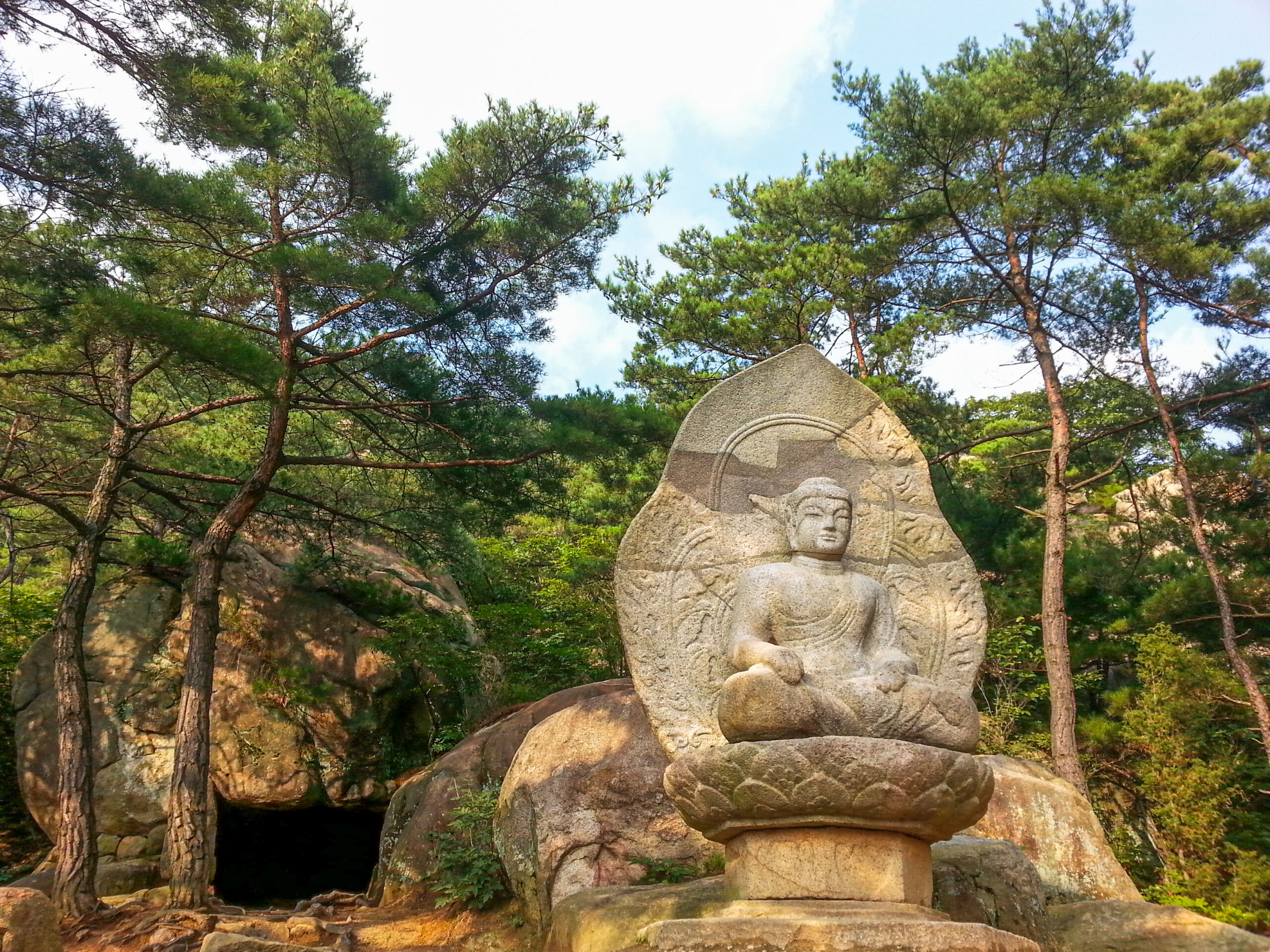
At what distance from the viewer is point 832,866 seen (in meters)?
4.55

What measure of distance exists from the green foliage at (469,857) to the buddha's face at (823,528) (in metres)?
4.19

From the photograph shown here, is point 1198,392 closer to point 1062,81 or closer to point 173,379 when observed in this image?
point 1062,81

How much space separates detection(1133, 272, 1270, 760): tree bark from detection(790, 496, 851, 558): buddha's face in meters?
7.41

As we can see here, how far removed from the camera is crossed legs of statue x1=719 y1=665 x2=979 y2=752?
4586 mm

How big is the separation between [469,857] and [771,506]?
4.26 m

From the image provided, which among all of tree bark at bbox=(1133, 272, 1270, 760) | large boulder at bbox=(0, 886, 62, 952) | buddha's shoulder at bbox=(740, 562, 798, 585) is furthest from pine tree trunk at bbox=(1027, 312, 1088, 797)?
large boulder at bbox=(0, 886, 62, 952)

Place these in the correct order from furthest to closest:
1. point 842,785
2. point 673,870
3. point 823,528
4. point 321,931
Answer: point 321,931 → point 673,870 → point 823,528 → point 842,785

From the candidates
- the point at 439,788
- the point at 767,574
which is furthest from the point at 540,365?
the point at 767,574

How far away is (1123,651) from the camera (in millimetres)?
12969

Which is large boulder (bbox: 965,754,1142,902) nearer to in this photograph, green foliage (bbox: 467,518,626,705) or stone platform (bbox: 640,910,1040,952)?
stone platform (bbox: 640,910,1040,952)

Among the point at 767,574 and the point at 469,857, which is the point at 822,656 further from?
the point at 469,857

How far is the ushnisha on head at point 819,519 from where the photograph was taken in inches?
221

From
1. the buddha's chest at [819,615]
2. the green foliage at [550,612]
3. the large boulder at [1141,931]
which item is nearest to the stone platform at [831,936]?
the buddha's chest at [819,615]

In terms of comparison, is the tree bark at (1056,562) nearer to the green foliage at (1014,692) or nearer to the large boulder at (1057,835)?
the green foliage at (1014,692)
